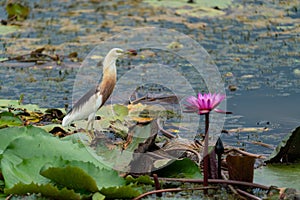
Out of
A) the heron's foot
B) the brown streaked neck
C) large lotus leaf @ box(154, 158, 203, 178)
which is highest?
the brown streaked neck

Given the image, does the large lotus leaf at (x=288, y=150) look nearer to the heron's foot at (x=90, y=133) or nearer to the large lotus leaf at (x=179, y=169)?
the large lotus leaf at (x=179, y=169)

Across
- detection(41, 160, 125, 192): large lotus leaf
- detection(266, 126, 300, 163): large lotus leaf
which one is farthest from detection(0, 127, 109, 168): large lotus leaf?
detection(266, 126, 300, 163): large lotus leaf

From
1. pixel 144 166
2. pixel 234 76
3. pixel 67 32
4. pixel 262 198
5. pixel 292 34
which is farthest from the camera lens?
pixel 67 32

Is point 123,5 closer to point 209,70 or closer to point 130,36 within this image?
point 130,36

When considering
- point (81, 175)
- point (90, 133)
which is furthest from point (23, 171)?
point (90, 133)

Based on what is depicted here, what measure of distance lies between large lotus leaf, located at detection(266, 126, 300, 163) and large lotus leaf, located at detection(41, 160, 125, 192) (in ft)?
2.41

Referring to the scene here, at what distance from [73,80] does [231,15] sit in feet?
8.64

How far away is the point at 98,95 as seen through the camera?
371cm

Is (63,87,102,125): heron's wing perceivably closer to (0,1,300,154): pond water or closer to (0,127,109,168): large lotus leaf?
(0,127,109,168): large lotus leaf

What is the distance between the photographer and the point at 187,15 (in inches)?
315

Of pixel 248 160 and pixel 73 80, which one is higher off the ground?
pixel 248 160

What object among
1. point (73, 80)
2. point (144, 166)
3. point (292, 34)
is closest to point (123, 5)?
point (292, 34)

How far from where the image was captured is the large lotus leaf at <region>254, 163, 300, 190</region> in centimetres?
308

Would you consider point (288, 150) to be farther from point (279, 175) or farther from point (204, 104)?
point (204, 104)
